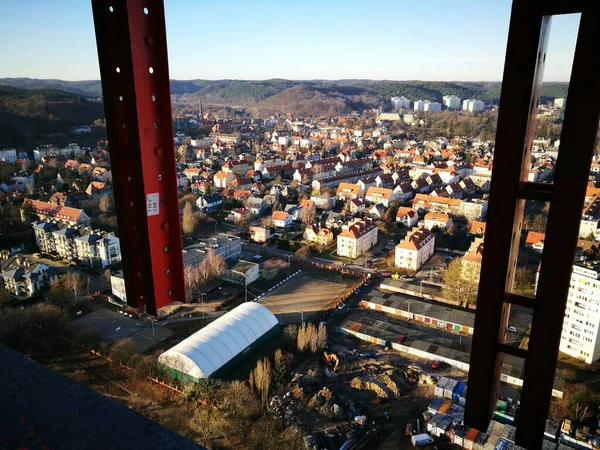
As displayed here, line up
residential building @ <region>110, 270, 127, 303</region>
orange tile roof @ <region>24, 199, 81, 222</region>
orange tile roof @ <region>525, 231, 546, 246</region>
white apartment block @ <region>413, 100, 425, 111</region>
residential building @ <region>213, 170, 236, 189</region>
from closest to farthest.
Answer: residential building @ <region>110, 270, 127, 303</region> < orange tile roof @ <region>525, 231, 546, 246</region> < orange tile roof @ <region>24, 199, 81, 222</region> < residential building @ <region>213, 170, 236, 189</region> < white apartment block @ <region>413, 100, 425, 111</region>

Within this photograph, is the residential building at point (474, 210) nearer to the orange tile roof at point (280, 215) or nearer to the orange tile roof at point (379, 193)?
the orange tile roof at point (379, 193)

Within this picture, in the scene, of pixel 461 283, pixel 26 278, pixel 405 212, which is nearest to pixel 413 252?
pixel 461 283

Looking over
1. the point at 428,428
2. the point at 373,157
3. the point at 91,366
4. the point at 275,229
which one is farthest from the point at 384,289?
the point at 373,157

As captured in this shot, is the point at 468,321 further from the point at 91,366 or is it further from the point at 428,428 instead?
the point at 91,366

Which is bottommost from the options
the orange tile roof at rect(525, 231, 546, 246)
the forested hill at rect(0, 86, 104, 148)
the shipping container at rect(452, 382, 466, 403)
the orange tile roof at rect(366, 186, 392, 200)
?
the shipping container at rect(452, 382, 466, 403)

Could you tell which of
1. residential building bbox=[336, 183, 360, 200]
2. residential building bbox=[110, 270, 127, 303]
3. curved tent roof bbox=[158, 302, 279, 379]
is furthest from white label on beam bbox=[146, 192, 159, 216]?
residential building bbox=[336, 183, 360, 200]

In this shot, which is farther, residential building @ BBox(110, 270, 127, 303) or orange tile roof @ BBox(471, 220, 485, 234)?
orange tile roof @ BBox(471, 220, 485, 234)

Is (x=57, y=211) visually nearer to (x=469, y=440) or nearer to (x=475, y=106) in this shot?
(x=469, y=440)

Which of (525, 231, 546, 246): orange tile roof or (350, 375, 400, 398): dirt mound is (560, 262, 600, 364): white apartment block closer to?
(350, 375, 400, 398): dirt mound
